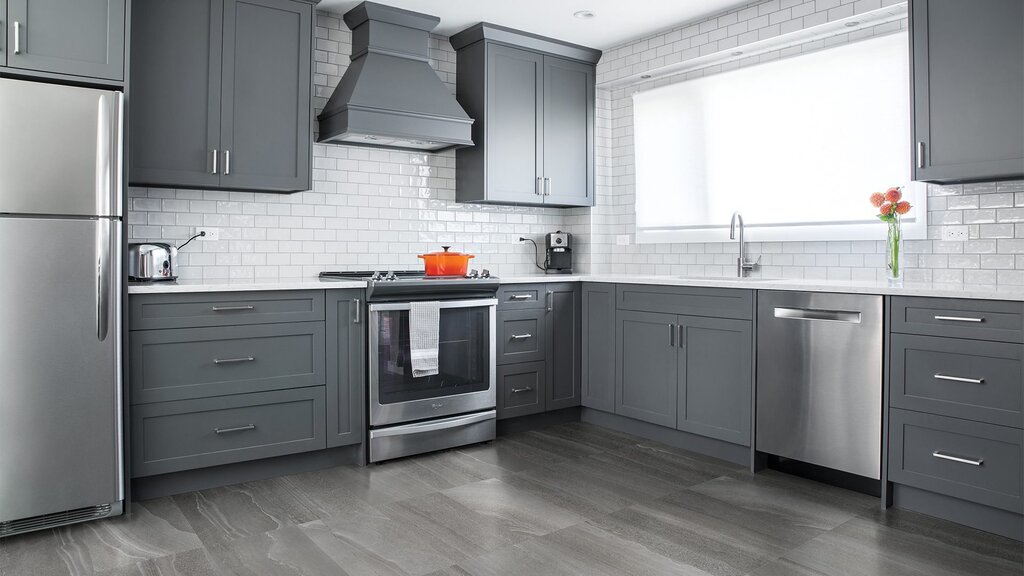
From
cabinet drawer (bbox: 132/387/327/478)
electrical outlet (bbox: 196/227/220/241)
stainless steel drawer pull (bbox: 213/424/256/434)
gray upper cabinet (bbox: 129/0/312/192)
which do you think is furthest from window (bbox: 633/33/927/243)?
stainless steel drawer pull (bbox: 213/424/256/434)

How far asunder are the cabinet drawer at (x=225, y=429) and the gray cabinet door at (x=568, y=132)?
2217 mm

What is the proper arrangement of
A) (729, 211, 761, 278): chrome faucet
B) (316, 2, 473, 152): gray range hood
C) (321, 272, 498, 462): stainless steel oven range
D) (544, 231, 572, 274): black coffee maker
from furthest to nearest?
(544, 231, 572, 274): black coffee maker → (729, 211, 761, 278): chrome faucet → (316, 2, 473, 152): gray range hood → (321, 272, 498, 462): stainless steel oven range

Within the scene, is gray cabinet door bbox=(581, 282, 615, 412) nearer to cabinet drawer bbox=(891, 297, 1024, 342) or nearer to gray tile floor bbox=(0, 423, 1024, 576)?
gray tile floor bbox=(0, 423, 1024, 576)

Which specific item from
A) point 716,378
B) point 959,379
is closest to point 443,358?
point 716,378

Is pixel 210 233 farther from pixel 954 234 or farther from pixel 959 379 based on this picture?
pixel 954 234

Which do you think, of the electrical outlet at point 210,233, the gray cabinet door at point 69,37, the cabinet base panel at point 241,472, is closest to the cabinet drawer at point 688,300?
the cabinet base panel at point 241,472

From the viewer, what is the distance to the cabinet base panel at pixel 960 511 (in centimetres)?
280

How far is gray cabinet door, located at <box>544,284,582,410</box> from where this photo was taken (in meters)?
4.59

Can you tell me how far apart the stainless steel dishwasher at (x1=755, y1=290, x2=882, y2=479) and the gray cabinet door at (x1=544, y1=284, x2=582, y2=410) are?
1354 mm

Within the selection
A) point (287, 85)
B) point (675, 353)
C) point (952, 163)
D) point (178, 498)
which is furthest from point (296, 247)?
point (952, 163)

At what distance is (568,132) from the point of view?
16.6 ft

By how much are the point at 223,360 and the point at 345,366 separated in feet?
1.97

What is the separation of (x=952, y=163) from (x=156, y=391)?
3.60 meters

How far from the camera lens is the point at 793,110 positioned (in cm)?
420
